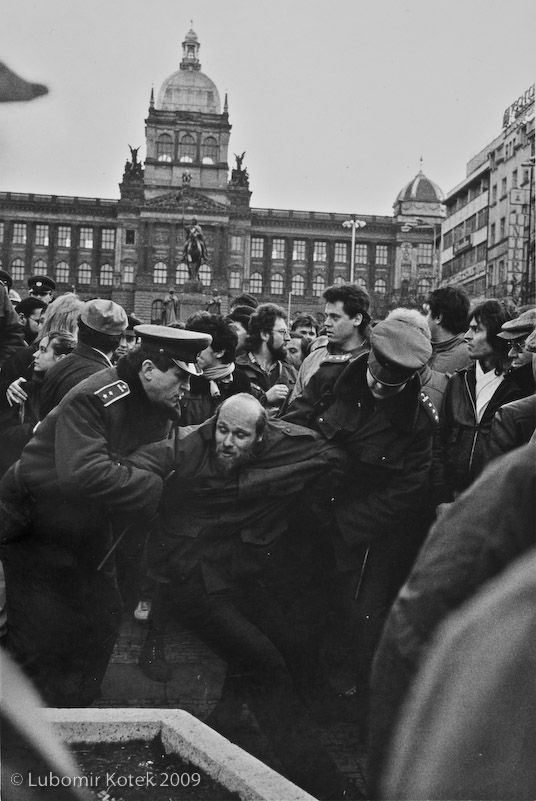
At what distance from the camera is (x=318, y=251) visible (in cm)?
7281

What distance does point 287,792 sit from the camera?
2326mm

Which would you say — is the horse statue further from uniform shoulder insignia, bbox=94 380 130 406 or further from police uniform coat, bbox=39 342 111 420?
uniform shoulder insignia, bbox=94 380 130 406

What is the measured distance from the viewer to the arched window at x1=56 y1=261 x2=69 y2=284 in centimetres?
6975

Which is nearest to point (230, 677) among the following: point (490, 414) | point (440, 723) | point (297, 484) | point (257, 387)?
point (297, 484)

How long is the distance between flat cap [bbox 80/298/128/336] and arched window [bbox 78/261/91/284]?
68.3m

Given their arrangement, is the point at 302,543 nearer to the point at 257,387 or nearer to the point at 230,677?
the point at 230,677

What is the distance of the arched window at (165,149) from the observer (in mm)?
56719

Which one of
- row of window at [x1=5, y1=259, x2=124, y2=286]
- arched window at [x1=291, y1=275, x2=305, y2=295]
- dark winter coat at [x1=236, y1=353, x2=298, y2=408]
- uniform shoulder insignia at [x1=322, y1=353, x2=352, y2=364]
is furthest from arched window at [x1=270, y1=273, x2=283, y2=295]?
uniform shoulder insignia at [x1=322, y1=353, x2=352, y2=364]

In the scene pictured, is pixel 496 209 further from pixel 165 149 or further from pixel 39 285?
pixel 165 149

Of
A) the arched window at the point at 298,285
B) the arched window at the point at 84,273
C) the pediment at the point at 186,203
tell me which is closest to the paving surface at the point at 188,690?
the pediment at the point at 186,203

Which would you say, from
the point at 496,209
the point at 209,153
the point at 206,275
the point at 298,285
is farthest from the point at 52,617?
the point at 298,285

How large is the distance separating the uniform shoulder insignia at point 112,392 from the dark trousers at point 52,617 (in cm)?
57

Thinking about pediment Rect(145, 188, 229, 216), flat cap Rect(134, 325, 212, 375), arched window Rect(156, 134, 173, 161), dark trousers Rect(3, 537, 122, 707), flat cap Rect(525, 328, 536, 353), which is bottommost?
dark trousers Rect(3, 537, 122, 707)

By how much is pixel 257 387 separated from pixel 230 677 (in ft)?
7.21
